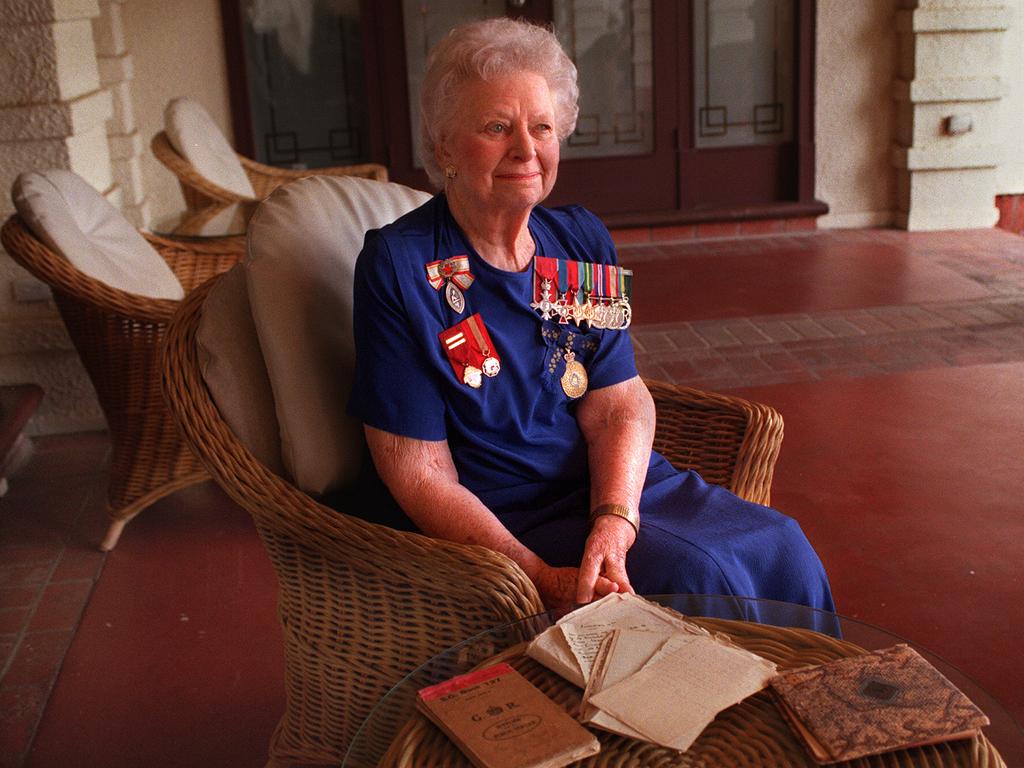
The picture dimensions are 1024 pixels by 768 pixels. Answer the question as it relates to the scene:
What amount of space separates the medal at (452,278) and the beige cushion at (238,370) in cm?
29

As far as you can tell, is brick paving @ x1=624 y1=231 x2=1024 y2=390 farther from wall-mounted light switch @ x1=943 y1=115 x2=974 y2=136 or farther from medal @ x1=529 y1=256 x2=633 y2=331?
medal @ x1=529 y1=256 x2=633 y2=331

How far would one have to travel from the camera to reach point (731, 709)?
4.20 ft

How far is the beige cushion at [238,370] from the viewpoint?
5.75ft

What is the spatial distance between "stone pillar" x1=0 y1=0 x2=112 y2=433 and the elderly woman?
210 cm

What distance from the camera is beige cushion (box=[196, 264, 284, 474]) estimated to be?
1753mm

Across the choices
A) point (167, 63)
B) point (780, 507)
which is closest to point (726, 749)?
point (780, 507)

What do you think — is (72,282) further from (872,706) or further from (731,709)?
(872,706)

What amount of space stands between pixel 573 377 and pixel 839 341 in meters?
2.89

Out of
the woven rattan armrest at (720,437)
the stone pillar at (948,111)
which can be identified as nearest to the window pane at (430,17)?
the stone pillar at (948,111)

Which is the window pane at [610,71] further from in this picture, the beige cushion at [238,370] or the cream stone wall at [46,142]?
the beige cushion at [238,370]

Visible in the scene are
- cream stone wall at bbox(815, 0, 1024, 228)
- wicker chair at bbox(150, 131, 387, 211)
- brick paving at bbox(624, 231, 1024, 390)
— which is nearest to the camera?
wicker chair at bbox(150, 131, 387, 211)

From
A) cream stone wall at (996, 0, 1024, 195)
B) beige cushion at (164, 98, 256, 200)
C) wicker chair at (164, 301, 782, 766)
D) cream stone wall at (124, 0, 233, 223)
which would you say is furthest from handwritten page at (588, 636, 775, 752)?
cream stone wall at (996, 0, 1024, 195)

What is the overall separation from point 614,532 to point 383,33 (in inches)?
189

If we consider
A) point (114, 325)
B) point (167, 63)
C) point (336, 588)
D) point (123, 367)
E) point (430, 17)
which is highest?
point (430, 17)
